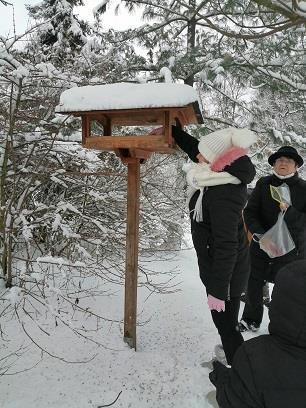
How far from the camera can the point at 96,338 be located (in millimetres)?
3344

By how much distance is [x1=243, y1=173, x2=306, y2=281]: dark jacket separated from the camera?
3363 millimetres

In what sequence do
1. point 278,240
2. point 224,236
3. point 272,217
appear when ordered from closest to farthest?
point 224,236 < point 278,240 < point 272,217

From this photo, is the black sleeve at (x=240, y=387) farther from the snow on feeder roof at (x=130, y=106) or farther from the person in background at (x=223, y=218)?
the snow on feeder roof at (x=130, y=106)

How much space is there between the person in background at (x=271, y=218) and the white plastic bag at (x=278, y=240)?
0.09 meters

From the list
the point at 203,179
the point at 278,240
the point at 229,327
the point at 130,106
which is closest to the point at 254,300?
the point at 278,240

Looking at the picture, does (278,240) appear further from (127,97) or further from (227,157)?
(127,97)

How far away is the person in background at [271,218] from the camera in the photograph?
3355 mm

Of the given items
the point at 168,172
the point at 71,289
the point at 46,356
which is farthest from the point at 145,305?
the point at 168,172

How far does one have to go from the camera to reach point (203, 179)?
2410mm

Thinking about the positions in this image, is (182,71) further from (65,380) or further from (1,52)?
(65,380)

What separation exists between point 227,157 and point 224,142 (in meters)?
0.11

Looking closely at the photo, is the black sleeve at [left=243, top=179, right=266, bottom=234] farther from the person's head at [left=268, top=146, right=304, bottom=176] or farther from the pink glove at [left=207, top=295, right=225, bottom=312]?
the pink glove at [left=207, top=295, right=225, bottom=312]

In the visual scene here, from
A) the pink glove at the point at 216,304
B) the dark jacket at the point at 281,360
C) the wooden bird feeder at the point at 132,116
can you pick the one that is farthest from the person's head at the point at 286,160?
the dark jacket at the point at 281,360

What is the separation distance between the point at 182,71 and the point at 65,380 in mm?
4740
